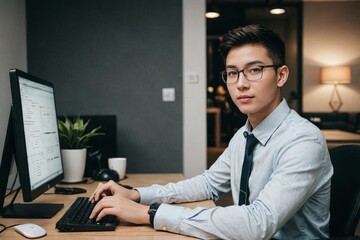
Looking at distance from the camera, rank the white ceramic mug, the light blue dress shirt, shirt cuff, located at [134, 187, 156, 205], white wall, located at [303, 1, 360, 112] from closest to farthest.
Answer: the light blue dress shirt
shirt cuff, located at [134, 187, 156, 205]
the white ceramic mug
white wall, located at [303, 1, 360, 112]

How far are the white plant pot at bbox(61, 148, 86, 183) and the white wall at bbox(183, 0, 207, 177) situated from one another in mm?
1080

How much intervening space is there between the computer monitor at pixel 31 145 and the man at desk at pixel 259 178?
21 cm

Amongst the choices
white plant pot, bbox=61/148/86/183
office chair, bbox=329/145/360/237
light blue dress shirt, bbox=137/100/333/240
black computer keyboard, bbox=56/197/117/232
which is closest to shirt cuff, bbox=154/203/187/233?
light blue dress shirt, bbox=137/100/333/240

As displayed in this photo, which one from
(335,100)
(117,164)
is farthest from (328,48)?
(117,164)

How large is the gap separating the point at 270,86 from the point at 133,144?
1.72 meters

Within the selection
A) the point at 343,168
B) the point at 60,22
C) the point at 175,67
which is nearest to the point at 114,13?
the point at 60,22

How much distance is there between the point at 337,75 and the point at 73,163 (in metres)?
6.00

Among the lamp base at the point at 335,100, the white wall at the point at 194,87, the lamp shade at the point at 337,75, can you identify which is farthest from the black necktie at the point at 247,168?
the lamp base at the point at 335,100

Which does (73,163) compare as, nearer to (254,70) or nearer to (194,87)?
(254,70)

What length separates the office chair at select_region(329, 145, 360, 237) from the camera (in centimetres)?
124

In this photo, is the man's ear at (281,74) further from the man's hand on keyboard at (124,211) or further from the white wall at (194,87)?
the white wall at (194,87)

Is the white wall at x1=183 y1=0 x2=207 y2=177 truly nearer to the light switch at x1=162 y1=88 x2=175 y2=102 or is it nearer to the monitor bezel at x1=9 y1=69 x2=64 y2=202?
the light switch at x1=162 y1=88 x2=175 y2=102

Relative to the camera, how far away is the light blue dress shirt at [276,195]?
42.3 inches

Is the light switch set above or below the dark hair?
below
